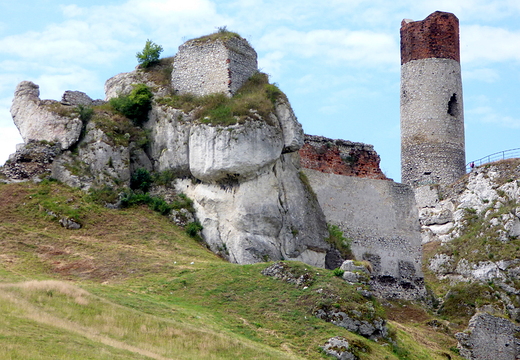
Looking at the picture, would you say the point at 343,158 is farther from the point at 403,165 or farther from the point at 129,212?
the point at 403,165

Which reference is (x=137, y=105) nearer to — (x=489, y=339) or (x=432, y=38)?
(x=489, y=339)

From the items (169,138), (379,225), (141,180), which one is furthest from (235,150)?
(379,225)

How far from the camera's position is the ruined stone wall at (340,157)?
44656mm

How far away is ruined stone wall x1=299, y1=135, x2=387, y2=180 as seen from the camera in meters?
44.7

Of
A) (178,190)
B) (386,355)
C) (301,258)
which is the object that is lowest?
(386,355)

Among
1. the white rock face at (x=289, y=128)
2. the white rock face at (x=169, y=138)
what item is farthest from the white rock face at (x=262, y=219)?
the white rock face at (x=169, y=138)

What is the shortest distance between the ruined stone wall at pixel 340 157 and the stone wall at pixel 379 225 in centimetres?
78

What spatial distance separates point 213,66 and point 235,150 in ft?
17.1

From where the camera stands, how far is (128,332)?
88.3 ft

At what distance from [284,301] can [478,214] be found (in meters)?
25.9

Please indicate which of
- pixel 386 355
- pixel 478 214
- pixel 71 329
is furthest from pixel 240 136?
pixel 478 214

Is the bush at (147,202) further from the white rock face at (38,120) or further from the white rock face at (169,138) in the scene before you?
the white rock face at (38,120)

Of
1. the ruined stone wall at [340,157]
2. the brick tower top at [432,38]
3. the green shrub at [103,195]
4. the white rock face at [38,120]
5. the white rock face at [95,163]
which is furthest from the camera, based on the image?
the brick tower top at [432,38]

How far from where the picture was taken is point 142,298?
3064cm
